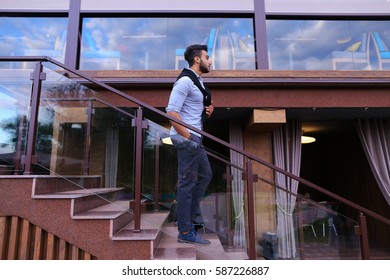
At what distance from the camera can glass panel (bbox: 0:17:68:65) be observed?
15.7ft

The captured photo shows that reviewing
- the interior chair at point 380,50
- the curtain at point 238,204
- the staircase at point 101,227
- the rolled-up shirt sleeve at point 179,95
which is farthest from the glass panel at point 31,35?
the interior chair at point 380,50

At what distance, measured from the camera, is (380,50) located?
4.75 meters

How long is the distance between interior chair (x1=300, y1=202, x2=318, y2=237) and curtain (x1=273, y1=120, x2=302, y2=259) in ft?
0.31

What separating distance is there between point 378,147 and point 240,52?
2.91 meters

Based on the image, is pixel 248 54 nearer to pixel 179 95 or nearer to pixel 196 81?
pixel 196 81

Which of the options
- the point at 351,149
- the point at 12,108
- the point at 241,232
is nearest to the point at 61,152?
the point at 12,108

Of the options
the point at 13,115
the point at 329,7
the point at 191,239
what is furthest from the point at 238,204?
the point at 329,7

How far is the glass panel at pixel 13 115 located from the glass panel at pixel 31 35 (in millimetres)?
2192

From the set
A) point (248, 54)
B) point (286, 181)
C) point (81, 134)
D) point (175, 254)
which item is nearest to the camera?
point (175, 254)

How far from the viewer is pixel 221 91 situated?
4.19 meters

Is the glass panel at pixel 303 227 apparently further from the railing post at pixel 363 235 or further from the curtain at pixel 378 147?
the curtain at pixel 378 147

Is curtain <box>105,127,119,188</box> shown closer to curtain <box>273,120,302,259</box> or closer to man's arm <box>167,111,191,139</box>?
man's arm <box>167,111,191,139</box>

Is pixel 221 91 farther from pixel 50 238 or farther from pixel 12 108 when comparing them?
pixel 50 238

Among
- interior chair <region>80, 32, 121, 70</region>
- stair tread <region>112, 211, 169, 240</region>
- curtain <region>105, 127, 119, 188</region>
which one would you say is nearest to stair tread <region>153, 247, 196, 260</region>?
stair tread <region>112, 211, 169, 240</region>
